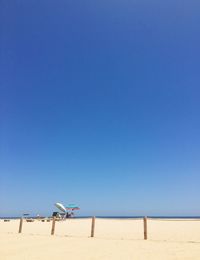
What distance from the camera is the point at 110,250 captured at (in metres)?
9.48

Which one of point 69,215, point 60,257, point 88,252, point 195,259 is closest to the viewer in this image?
point 195,259

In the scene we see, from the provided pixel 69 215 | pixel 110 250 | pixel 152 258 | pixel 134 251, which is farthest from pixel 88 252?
pixel 69 215

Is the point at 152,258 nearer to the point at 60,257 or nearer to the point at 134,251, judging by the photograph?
the point at 134,251

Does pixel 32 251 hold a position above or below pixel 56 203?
below

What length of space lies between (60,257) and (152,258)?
9.73 ft

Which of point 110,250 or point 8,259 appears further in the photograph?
point 110,250

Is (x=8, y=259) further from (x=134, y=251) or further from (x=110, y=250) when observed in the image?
(x=134, y=251)

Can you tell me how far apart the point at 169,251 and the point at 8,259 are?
5501mm

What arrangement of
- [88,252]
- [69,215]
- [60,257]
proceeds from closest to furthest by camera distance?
[60,257] < [88,252] < [69,215]

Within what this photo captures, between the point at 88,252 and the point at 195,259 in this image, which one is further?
the point at 88,252

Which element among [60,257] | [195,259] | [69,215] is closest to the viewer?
[195,259]

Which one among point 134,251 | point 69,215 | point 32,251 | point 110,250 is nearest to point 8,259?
point 32,251

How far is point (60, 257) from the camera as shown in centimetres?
838

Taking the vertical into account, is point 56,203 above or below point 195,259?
above
